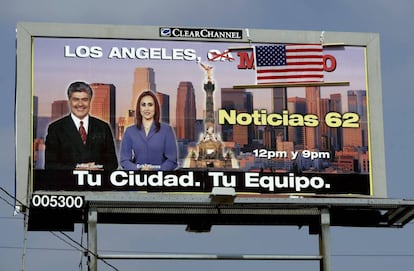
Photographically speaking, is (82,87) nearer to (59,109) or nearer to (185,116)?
(59,109)

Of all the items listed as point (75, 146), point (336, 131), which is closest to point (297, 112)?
point (336, 131)

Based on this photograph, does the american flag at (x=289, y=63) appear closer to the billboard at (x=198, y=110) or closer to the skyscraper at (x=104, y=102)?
the billboard at (x=198, y=110)

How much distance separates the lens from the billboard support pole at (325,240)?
37562 millimetres

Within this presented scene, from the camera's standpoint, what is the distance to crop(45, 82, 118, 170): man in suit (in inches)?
1476

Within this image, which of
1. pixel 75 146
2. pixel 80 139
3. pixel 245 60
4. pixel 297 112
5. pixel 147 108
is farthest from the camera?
pixel 245 60

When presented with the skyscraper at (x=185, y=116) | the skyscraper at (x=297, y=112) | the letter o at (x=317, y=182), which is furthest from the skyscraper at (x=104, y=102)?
the letter o at (x=317, y=182)

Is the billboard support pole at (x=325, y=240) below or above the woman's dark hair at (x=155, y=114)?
below

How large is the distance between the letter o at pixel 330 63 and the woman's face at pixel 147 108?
487 centimetres

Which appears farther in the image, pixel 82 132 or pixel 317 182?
pixel 317 182

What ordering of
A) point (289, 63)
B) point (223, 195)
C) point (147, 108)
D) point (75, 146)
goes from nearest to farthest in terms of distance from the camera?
point (223, 195) < point (75, 146) < point (147, 108) < point (289, 63)

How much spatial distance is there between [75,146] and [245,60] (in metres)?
5.21

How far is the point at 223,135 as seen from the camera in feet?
126

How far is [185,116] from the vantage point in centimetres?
3822

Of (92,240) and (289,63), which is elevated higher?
(289,63)
